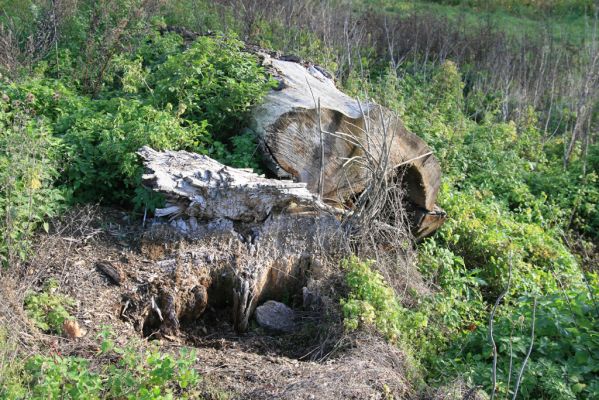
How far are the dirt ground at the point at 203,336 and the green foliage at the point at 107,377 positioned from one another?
0.21 metres

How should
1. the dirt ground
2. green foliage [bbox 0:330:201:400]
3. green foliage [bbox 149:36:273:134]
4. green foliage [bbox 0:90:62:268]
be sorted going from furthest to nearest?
green foliage [bbox 149:36:273:134] → green foliage [bbox 0:90:62:268] → the dirt ground → green foliage [bbox 0:330:201:400]

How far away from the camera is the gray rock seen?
516 centimetres

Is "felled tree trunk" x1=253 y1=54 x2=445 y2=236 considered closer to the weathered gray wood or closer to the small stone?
the weathered gray wood

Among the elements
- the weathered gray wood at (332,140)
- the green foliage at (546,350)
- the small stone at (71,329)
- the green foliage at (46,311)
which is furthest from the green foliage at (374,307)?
the green foliage at (46,311)

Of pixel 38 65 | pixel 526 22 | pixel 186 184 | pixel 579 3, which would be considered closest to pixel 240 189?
pixel 186 184

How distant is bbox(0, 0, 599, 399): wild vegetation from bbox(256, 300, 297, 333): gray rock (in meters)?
0.52

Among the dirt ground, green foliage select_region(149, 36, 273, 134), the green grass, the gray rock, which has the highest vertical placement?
green foliage select_region(149, 36, 273, 134)

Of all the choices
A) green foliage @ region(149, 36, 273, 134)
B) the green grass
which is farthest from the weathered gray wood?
the green grass

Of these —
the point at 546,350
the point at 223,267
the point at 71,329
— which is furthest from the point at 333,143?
the point at 71,329

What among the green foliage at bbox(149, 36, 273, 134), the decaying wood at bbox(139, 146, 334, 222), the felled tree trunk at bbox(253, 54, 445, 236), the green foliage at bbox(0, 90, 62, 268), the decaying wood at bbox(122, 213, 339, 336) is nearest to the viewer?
the green foliage at bbox(0, 90, 62, 268)

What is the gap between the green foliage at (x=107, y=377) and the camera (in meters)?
3.51

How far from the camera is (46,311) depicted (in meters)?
4.32

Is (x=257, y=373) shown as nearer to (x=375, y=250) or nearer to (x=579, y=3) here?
(x=375, y=250)

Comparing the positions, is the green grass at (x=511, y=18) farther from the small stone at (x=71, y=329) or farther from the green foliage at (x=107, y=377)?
the green foliage at (x=107, y=377)
